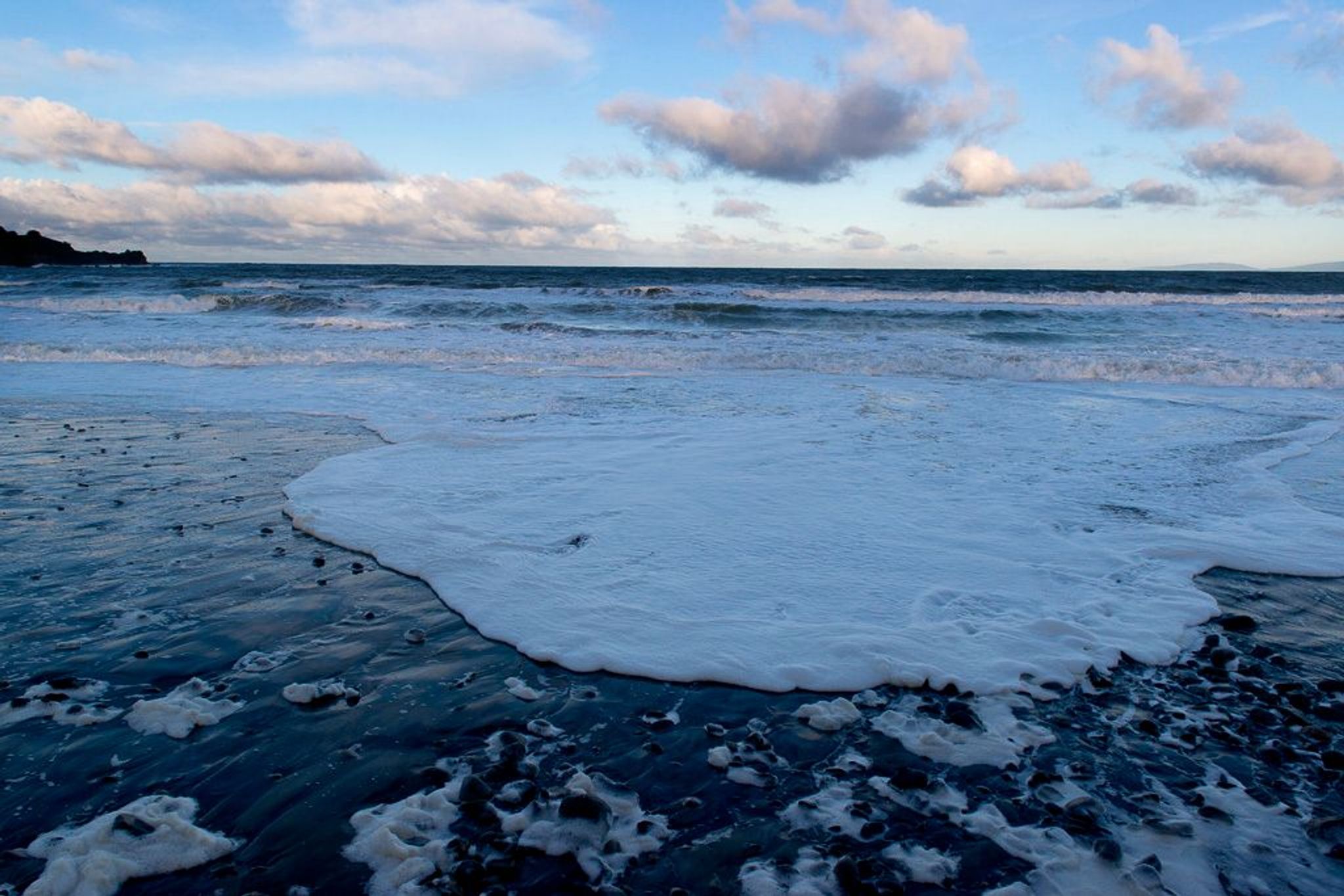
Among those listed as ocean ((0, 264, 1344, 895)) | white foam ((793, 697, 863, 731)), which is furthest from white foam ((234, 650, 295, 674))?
white foam ((793, 697, 863, 731))

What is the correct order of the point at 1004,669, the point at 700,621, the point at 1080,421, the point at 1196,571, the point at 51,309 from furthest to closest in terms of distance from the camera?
1. the point at 51,309
2. the point at 1080,421
3. the point at 1196,571
4. the point at 700,621
5. the point at 1004,669

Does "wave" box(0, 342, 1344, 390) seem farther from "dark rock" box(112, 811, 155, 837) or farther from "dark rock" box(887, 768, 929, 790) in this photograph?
"dark rock" box(112, 811, 155, 837)

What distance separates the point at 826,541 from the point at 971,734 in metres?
2.17

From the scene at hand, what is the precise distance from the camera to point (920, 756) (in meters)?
3.03

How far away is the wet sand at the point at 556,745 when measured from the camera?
2.45 meters

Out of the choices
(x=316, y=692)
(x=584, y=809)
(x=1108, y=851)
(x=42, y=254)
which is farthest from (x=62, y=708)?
(x=42, y=254)

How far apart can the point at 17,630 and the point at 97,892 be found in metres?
2.23

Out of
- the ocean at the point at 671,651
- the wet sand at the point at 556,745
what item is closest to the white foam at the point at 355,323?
the ocean at the point at 671,651

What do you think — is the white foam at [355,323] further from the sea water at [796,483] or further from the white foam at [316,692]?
the white foam at [316,692]

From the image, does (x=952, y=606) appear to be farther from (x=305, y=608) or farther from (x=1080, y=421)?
(x=1080, y=421)

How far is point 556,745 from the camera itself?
3049 millimetres

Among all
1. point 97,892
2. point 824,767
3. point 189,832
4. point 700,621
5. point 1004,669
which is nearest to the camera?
point 97,892

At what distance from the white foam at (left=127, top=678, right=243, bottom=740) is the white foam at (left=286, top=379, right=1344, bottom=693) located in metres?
1.25

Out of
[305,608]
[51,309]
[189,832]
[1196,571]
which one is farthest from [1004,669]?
[51,309]
